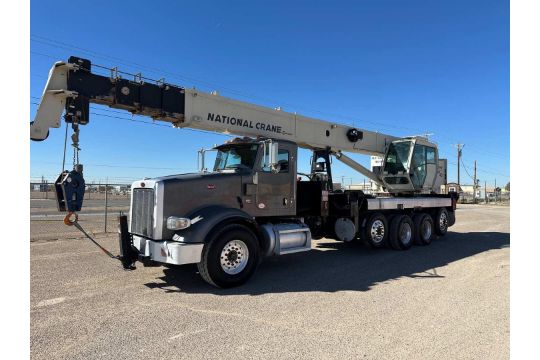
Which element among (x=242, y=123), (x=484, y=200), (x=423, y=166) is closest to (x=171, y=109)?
(x=242, y=123)

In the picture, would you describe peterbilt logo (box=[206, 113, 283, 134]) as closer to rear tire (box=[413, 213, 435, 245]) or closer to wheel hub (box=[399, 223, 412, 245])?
wheel hub (box=[399, 223, 412, 245])

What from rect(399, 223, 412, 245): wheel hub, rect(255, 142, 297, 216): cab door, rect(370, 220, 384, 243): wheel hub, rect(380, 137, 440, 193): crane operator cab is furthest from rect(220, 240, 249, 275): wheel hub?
rect(380, 137, 440, 193): crane operator cab

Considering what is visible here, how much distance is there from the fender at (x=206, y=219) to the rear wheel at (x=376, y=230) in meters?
4.63

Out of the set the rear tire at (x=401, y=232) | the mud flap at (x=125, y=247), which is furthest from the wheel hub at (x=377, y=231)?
the mud flap at (x=125, y=247)

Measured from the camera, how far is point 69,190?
6059 millimetres

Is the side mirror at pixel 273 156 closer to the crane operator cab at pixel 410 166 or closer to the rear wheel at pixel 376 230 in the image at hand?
the rear wheel at pixel 376 230

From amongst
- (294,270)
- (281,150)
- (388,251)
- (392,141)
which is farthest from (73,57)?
(392,141)

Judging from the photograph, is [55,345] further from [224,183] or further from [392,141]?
[392,141]

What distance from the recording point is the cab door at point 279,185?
24.5 feet

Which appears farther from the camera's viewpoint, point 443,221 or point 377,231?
point 443,221

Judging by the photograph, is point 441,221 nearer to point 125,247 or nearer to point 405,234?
point 405,234

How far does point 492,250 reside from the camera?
417 inches

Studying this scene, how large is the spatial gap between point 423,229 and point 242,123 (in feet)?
23.3

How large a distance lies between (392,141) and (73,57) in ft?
32.7
